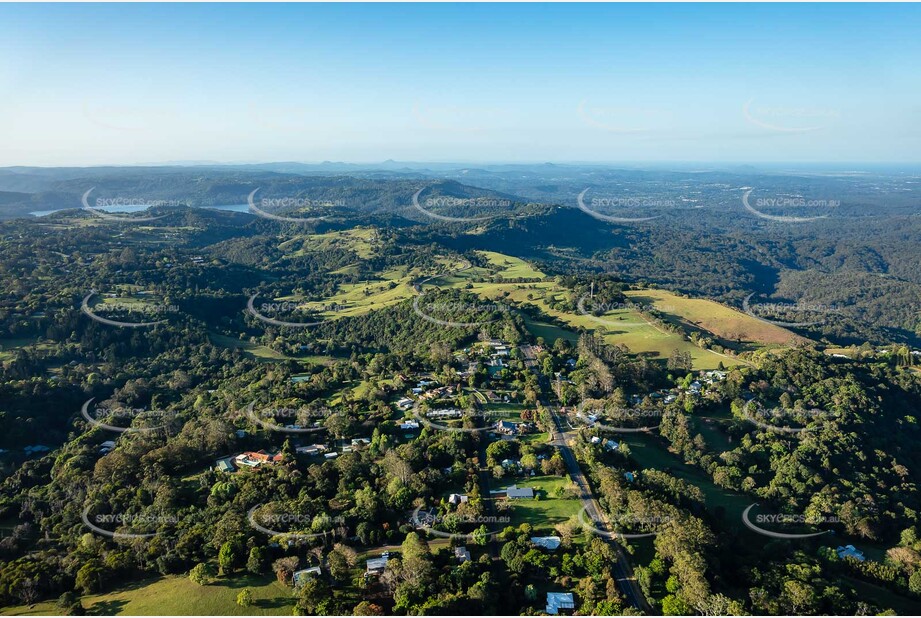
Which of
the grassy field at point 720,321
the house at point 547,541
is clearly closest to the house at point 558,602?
the house at point 547,541

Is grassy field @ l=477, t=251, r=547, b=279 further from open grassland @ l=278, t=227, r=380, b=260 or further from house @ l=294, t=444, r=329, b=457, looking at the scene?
house @ l=294, t=444, r=329, b=457

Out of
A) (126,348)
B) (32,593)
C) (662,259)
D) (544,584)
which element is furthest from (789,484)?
(662,259)

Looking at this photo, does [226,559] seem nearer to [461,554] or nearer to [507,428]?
[461,554]

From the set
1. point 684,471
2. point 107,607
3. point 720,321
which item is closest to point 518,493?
point 684,471

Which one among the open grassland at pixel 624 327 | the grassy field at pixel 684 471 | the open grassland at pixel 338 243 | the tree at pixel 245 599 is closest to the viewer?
the tree at pixel 245 599

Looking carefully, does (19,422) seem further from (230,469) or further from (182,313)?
(182,313)

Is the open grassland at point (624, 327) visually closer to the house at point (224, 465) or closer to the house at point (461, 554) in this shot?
the house at point (461, 554)
